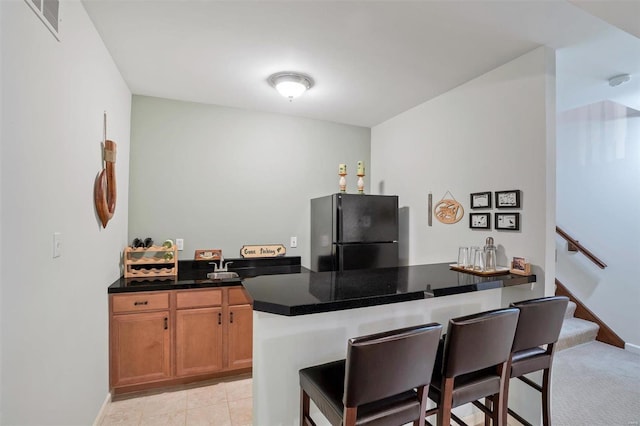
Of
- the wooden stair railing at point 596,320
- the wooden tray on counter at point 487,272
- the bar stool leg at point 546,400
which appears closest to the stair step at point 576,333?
the wooden stair railing at point 596,320

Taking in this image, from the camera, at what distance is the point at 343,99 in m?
3.15

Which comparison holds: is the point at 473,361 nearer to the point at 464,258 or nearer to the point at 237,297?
the point at 464,258

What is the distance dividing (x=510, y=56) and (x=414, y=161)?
4.17ft

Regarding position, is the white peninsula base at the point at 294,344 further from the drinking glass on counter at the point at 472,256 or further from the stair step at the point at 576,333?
the stair step at the point at 576,333

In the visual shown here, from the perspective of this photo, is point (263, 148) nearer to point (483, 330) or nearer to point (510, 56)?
point (510, 56)

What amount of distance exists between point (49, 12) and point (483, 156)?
2.79 metres

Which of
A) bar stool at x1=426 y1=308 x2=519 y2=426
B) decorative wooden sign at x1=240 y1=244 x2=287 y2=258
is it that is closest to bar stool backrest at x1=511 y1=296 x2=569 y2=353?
bar stool at x1=426 y1=308 x2=519 y2=426

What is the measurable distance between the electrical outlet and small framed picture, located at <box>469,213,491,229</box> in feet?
9.00

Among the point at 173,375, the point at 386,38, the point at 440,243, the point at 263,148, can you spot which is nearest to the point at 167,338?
the point at 173,375

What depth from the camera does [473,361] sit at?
1410 mm

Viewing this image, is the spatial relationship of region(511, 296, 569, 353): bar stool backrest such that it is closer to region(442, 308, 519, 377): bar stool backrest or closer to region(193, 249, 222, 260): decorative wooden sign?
region(442, 308, 519, 377): bar stool backrest

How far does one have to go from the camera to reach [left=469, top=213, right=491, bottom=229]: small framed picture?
2.47 metres

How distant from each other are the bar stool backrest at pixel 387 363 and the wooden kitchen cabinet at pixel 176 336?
1.60 metres

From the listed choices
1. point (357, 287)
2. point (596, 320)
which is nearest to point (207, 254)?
point (357, 287)
